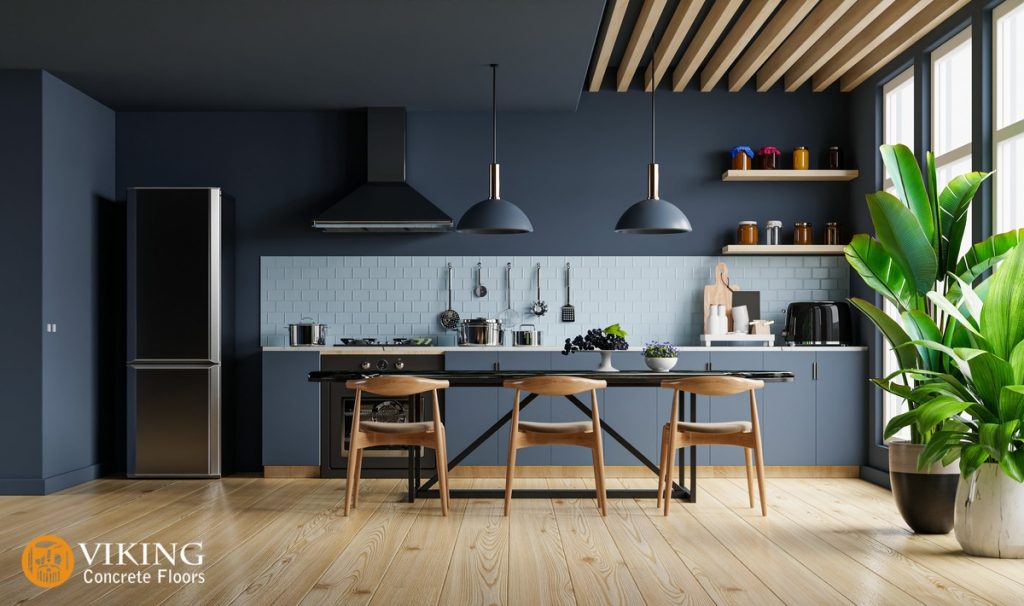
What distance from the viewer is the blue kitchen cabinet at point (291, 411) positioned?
21.5ft

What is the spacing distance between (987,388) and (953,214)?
37.5 inches

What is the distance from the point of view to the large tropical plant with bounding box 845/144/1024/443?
4426mm

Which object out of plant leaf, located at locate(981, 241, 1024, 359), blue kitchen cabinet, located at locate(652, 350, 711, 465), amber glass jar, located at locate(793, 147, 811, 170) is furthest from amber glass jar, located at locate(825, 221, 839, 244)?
plant leaf, located at locate(981, 241, 1024, 359)

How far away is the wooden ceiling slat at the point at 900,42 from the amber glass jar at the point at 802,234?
1132 millimetres

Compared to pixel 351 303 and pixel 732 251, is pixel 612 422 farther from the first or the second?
pixel 351 303

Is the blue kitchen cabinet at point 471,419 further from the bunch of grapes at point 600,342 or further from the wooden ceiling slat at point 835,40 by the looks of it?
the wooden ceiling slat at point 835,40

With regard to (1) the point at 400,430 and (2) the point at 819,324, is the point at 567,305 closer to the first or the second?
(2) the point at 819,324

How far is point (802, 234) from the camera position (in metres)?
6.93

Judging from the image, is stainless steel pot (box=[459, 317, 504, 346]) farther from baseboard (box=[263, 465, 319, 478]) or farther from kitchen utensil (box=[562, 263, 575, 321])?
baseboard (box=[263, 465, 319, 478])

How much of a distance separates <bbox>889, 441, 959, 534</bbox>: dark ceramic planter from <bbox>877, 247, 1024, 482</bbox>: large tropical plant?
265mm

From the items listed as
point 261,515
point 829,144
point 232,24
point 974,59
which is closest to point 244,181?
point 232,24

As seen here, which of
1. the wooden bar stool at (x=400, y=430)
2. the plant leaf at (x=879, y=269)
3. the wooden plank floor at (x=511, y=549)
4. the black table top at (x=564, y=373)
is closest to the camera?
the wooden plank floor at (x=511, y=549)

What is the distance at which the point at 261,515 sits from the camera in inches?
199

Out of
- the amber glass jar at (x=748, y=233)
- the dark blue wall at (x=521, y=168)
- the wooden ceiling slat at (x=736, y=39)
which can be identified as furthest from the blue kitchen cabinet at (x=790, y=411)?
the wooden ceiling slat at (x=736, y=39)
